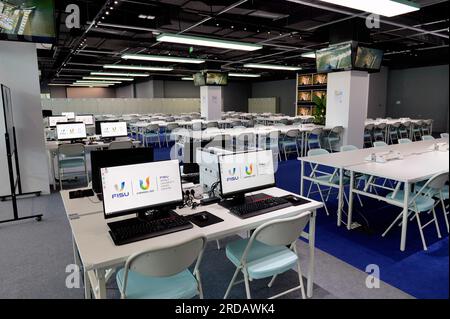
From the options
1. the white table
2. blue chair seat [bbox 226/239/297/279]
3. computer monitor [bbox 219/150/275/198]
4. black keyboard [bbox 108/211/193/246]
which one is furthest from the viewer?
the white table

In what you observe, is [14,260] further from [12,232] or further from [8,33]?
[8,33]

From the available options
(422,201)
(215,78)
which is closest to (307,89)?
(215,78)

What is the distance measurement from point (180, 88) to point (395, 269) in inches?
779

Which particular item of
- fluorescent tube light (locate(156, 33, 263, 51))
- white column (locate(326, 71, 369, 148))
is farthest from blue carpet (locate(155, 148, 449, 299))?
fluorescent tube light (locate(156, 33, 263, 51))

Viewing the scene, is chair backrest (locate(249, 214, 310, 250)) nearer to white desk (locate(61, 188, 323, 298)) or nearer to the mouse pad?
white desk (locate(61, 188, 323, 298))

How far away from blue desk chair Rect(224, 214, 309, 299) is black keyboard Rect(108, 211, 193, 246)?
45 cm

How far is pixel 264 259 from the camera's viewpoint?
225cm

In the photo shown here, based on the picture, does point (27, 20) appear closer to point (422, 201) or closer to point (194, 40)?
point (194, 40)

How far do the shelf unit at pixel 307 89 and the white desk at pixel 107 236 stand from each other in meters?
14.0

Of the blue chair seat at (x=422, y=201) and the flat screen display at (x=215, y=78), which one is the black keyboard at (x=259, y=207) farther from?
the flat screen display at (x=215, y=78)

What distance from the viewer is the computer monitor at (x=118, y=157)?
2711 mm

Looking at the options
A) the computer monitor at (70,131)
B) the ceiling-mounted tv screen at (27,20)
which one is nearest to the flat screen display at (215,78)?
the computer monitor at (70,131)

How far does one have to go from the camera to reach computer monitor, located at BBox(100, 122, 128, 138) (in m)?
6.77
